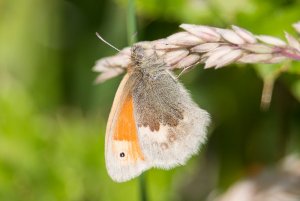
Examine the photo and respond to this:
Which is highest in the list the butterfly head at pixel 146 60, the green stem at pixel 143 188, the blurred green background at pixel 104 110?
the blurred green background at pixel 104 110

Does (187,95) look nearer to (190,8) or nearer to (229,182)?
(190,8)

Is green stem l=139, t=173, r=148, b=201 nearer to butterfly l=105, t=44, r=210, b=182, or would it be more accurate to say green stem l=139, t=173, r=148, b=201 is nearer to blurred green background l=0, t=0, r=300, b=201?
butterfly l=105, t=44, r=210, b=182

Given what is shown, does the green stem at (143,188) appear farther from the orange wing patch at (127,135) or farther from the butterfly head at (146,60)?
the butterfly head at (146,60)

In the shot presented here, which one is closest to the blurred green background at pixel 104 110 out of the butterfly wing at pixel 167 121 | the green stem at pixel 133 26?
the butterfly wing at pixel 167 121

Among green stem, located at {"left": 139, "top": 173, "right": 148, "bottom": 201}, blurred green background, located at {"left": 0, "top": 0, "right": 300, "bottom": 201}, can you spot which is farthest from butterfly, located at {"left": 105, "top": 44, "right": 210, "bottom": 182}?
blurred green background, located at {"left": 0, "top": 0, "right": 300, "bottom": 201}

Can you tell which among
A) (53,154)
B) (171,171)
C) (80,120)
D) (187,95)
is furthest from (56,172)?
(187,95)
